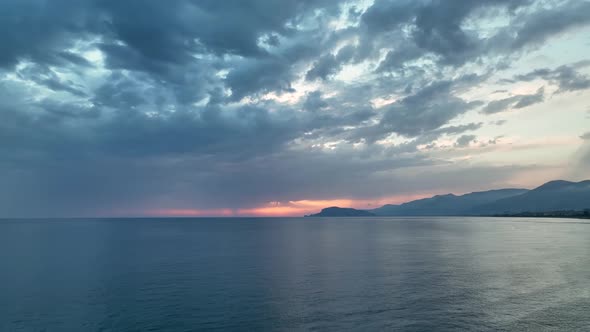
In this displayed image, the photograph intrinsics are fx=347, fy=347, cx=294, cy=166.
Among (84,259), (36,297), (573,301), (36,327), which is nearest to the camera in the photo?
(36,327)

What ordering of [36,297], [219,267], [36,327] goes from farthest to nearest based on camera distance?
[219,267] → [36,297] → [36,327]

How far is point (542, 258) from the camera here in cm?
6756

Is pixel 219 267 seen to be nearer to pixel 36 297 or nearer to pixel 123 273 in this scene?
pixel 123 273

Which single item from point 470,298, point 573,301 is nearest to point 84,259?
point 470,298

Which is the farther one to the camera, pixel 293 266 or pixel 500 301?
pixel 293 266

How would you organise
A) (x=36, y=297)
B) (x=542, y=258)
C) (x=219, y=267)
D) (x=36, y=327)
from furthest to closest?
(x=542, y=258) < (x=219, y=267) < (x=36, y=297) < (x=36, y=327)

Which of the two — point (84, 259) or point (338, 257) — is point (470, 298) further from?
point (84, 259)

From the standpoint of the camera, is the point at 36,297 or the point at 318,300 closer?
the point at 318,300

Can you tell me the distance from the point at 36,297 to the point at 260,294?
25.8m

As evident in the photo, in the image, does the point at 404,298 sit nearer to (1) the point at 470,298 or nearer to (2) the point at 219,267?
(1) the point at 470,298

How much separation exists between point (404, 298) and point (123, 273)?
42859mm

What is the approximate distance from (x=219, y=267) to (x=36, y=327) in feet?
104

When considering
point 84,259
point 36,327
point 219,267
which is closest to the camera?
point 36,327

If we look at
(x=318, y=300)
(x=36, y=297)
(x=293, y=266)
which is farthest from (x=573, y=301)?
(x=36, y=297)
